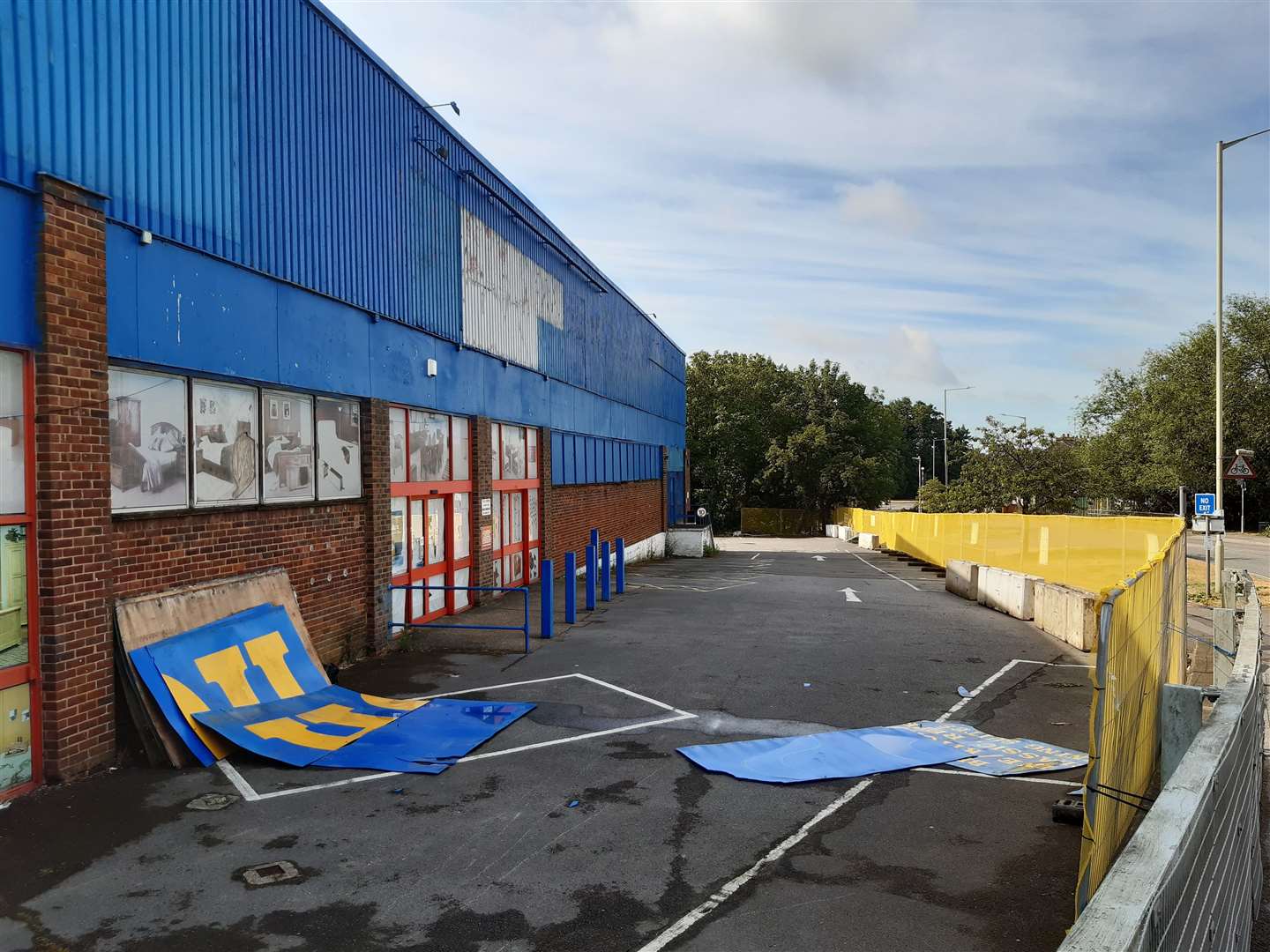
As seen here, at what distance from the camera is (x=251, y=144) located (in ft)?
34.9

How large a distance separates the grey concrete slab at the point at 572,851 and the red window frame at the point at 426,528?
4949mm

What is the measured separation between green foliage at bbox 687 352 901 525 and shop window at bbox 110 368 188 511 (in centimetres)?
5679

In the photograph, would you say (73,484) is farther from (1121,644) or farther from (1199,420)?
(1199,420)

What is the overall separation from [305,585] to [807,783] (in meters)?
7.20

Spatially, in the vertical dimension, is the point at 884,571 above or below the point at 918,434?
below

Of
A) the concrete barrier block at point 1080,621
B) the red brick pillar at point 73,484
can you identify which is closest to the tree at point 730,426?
the concrete barrier block at point 1080,621

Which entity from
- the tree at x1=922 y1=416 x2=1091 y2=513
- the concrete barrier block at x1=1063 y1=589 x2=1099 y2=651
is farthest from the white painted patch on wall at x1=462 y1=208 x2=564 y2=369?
the tree at x1=922 y1=416 x2=1091 y2=513

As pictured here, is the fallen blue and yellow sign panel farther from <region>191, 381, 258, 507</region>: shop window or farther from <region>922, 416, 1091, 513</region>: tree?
<region>922, 416, 1091, 513</region>: tree

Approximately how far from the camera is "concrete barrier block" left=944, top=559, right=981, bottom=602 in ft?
68.5

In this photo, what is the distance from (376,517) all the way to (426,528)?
228 centimetres

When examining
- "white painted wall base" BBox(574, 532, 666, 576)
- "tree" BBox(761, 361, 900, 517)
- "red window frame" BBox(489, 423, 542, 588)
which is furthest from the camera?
"tree" BBox(761, 361, 900, 517)

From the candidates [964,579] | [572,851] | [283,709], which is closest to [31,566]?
[283,709]

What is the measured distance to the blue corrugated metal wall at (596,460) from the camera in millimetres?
23844

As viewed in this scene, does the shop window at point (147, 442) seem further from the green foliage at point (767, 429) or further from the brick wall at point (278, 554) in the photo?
the green foliage at point (767, 429)
